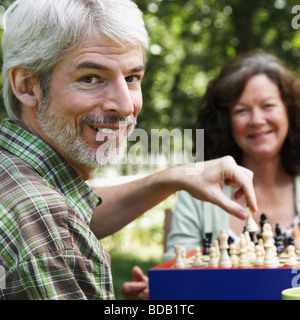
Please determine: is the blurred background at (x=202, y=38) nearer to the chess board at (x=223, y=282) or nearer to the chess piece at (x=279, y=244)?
the chess piece at (x=279, y=244)

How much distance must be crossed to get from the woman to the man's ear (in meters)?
1.43

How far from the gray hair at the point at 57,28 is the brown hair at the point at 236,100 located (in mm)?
1524

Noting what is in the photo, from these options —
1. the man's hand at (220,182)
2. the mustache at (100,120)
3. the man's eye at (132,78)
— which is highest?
the man's eye at (132,78)

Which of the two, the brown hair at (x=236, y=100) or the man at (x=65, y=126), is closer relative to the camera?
the man at (x=65, y=126)

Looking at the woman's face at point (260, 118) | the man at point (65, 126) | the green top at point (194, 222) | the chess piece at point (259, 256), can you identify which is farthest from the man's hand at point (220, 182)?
the woman's face at point (260, 118)

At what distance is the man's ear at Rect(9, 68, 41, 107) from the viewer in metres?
1.74

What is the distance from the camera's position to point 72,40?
1621mm

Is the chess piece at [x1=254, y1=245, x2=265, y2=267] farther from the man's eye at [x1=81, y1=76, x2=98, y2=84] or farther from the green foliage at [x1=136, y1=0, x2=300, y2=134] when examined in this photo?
the green foliage at [x1=136, y1=0, x2=300, y2=134]

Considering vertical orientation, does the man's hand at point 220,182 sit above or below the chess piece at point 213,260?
above

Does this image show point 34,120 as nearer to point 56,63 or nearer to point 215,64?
point 56,63

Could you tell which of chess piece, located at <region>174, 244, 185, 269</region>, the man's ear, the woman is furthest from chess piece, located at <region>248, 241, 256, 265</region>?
the man's ear

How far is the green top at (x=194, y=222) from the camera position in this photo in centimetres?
291

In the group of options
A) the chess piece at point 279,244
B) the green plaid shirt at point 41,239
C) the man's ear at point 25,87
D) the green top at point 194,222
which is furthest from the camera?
the green top at point 194,222

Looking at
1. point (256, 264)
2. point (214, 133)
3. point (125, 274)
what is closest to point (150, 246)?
point (125, 274)
